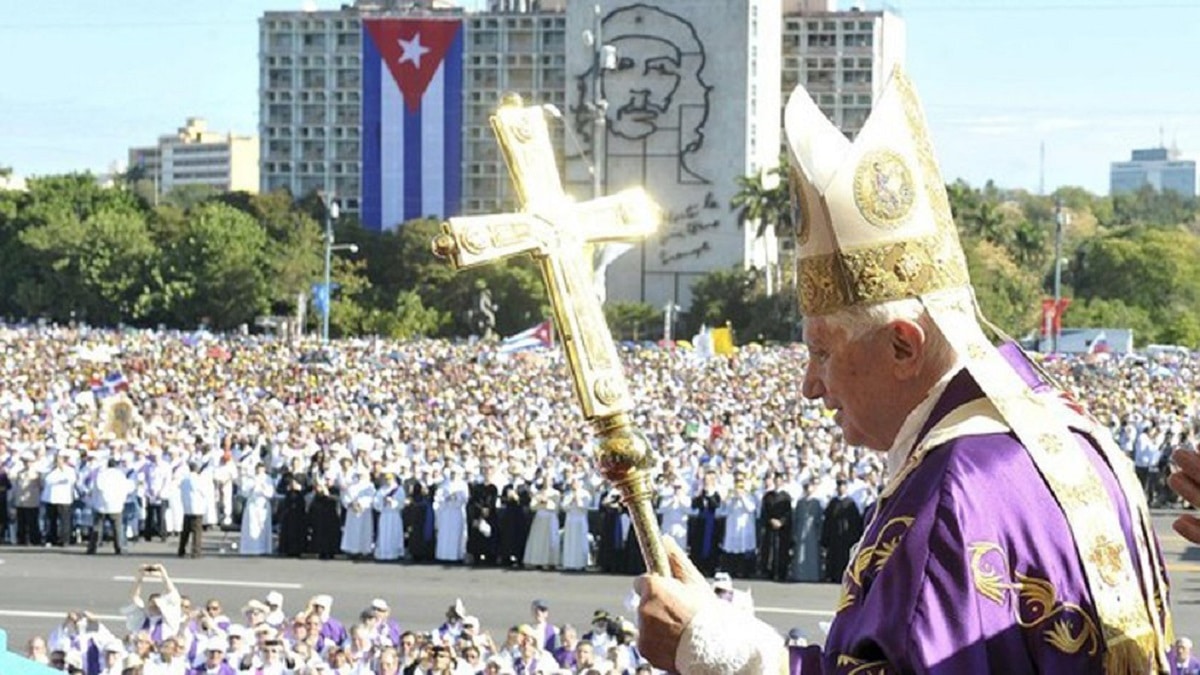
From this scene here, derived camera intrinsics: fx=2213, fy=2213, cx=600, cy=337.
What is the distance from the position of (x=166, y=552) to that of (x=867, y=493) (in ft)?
27.8

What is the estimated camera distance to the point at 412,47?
368 ft

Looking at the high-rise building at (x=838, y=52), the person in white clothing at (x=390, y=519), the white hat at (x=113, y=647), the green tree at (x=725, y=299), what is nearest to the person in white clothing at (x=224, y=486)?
the person in white clothing at (x=390, y=519)

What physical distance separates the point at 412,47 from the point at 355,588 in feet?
297

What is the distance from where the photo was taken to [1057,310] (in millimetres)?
56312

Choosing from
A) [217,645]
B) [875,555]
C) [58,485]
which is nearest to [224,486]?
[58,485]

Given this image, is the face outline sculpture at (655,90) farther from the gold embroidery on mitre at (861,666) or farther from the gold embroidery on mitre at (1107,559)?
the gold embroidery on mitre at (861,666)

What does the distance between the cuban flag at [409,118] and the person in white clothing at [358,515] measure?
278ft

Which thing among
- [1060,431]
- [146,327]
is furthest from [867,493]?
[146,327]

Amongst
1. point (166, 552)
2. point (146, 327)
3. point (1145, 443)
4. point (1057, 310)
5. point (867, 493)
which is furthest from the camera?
point (146, 327)

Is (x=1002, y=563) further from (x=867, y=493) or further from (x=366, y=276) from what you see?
(x=366, y=276)

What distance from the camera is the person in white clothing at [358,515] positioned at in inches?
1006

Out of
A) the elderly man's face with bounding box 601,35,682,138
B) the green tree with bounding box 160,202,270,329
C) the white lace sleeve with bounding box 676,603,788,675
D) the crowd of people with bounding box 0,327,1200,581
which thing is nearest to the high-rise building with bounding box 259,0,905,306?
the elderly man's face with bounding box 601,35,682,138

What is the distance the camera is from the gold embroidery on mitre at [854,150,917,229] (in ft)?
11.3

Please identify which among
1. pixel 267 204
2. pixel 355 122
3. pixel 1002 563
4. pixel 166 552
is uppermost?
pixel 355 122
